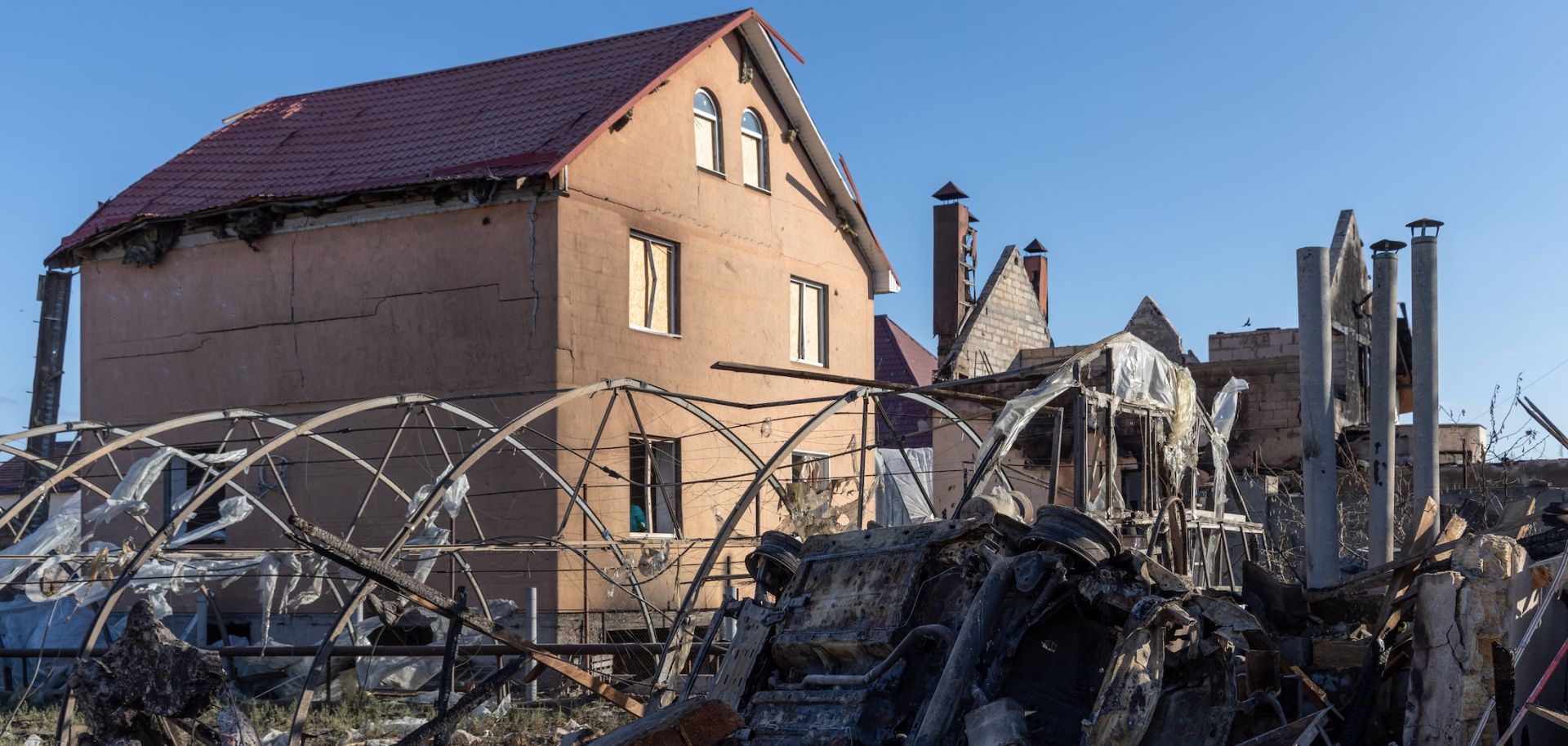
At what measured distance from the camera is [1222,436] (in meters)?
19.0

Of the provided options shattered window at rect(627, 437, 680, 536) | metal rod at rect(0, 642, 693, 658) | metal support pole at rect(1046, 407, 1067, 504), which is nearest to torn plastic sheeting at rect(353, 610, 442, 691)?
metal rod at rect(0, 642, 693, 658)

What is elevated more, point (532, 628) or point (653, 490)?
point (653, 490)

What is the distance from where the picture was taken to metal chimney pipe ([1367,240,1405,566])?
611 inches

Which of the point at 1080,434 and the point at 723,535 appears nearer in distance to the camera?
the point at 723,535

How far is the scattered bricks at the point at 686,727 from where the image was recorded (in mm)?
8023

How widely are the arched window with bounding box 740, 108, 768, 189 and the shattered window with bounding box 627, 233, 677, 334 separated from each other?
2.65 m

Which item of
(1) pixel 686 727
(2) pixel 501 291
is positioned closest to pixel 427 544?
(2) pixel 501 291

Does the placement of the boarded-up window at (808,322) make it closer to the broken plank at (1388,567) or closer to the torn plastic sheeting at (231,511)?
the torn plastic sheeting at (231,511)

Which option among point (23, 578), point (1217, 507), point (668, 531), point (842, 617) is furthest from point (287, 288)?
point (842, 617)

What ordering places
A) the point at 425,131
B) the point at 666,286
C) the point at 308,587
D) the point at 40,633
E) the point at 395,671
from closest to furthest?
the point at 395,671
the point at 308,587
the point at 40,633
the point at 666,286
the point at 425,131

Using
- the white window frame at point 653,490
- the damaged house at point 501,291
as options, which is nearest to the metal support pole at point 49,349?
the damaged house at point 501,291

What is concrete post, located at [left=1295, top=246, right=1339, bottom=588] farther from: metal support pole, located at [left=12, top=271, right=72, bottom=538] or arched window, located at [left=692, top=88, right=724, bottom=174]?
metal support pole, located at [left=12, top=271, right=72, bottom=538]

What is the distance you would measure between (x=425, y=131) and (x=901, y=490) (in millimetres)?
11195

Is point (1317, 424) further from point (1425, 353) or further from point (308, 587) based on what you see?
point (308, 587)
